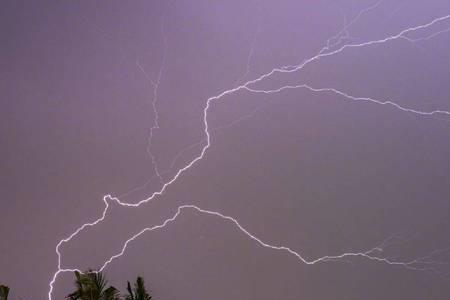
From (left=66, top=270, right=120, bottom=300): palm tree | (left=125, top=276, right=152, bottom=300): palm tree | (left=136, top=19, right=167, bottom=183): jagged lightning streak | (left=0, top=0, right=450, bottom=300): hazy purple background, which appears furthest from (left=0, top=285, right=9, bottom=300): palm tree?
(left=136, top=19, right=167, bottom=183): jagged lightning streak

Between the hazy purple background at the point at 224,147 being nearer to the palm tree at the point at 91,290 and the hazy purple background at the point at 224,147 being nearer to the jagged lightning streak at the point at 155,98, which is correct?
the jagged lightning streak at the point at 155,98

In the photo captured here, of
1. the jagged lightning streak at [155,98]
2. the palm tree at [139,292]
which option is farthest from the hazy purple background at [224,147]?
the palm tree at [139,292]

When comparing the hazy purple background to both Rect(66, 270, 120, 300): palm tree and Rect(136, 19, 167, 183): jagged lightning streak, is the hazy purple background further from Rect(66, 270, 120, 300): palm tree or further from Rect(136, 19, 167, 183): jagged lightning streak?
Rect(66, 270, 120, 300): palm tree

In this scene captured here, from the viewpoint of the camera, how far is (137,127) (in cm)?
523

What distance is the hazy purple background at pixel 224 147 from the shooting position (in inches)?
187

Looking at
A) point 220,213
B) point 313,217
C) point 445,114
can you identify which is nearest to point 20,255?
point 220,213

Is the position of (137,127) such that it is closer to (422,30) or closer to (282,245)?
(282,245)

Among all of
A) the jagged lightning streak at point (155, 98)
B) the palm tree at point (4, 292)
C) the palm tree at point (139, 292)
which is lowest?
the palm tree at point (139, 292)

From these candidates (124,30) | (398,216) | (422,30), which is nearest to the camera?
(398,216)

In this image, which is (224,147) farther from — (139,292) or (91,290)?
(91,290)

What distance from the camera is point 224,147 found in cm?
509

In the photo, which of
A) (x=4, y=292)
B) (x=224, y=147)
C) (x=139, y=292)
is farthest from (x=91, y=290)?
(x=224, y=147)

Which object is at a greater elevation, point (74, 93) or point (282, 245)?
point (74, 93)

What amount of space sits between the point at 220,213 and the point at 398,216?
1756mm
